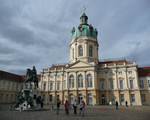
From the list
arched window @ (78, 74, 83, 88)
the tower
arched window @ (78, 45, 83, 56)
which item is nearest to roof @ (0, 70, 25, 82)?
the tower

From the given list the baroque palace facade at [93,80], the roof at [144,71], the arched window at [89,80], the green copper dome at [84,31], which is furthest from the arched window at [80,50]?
the roof at [144,71]

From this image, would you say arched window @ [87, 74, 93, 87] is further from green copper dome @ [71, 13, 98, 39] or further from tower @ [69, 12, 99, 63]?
green copper dome @ [71, 13, 98, 39]

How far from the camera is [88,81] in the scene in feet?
167

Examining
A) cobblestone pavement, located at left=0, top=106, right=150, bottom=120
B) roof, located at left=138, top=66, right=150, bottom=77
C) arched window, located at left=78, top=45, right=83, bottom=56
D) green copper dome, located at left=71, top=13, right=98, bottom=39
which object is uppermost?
green copper dome, located at left=71, top=13, right=98, bottom=39

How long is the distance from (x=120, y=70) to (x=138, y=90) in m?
7.40

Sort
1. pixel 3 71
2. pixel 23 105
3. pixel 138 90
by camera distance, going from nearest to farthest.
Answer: pixel 23 105, pixel 138 90, pixel 3 71

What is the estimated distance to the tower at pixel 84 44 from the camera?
5638 centimetres

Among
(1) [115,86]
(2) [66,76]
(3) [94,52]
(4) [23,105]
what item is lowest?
(4) [23,105]

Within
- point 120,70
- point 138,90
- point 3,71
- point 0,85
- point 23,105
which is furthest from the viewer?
point 3,71

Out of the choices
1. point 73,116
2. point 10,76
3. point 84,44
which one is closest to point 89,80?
point 84,44

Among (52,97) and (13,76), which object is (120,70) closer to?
(52,97)

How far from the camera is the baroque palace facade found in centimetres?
4834

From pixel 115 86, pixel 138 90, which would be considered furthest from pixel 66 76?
pixel 138 90

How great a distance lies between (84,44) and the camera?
186 feet
